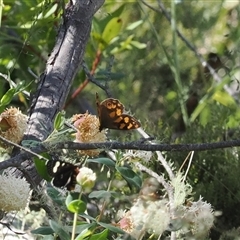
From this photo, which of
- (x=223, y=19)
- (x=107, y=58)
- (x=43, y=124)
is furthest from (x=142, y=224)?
(x=223, y=19)

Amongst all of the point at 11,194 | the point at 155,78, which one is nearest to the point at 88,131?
the point at 11,194

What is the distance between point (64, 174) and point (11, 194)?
0.07m

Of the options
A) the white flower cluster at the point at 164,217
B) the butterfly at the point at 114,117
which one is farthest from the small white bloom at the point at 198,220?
the butterfly at the point at 114,117

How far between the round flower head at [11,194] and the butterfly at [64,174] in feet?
0.14

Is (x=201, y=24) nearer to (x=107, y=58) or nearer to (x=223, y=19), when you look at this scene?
(x=223, y=19)

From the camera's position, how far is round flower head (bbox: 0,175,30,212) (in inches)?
28.4

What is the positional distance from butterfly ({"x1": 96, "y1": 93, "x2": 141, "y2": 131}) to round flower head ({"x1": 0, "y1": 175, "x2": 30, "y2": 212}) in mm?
143

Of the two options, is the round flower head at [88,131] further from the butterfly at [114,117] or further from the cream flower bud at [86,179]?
the cream flower bud at [86,179]

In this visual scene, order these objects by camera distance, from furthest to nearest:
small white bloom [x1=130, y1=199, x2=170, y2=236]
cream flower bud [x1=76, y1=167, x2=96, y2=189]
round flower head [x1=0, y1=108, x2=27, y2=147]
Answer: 1. round flower head [x1=0, y1=108, x2=27, y2=147]
2. small white bloom [x1=130, y1=199, x2=170, y2=236]
3. cream flower bud [x1=76, y1=167, x2=96, y2=189]

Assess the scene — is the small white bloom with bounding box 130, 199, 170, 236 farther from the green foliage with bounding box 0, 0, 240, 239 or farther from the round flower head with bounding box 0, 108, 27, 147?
the round flower head with bounding box 0, 108, 27, 147

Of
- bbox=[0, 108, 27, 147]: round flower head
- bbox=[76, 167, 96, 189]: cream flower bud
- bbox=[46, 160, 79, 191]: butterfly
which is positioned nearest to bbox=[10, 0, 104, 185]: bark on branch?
bbox=[0, 108, 27, 147]: round flower head

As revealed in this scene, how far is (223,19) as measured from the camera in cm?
171

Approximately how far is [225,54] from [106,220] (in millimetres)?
795

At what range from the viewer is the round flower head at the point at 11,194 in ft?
2.36
